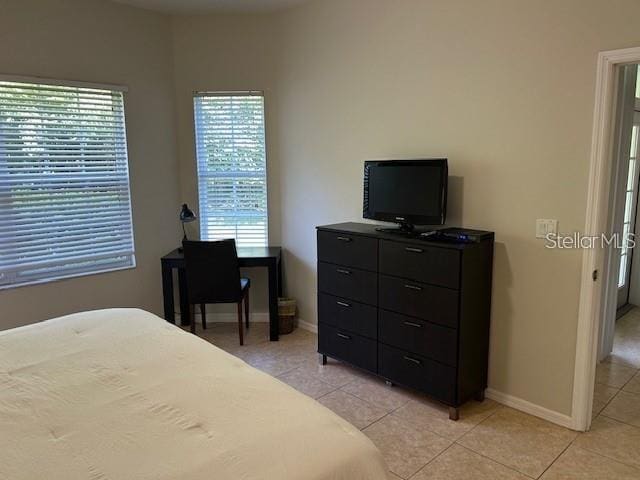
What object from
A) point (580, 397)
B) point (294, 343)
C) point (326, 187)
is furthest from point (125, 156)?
point (580, 397)

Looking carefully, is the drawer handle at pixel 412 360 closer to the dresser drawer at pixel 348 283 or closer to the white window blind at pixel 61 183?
the dresser drawer at pixel 348 283

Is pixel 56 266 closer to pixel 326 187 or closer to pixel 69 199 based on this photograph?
pixel 69 199

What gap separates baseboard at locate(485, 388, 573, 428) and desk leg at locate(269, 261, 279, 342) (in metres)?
1.85

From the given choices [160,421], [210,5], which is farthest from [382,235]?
[210,5]

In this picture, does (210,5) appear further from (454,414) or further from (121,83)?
(454,414)

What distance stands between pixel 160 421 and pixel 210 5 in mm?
3580

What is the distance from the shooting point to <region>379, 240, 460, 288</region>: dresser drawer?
8.86 feet

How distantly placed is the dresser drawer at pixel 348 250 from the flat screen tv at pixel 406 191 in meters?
0.27

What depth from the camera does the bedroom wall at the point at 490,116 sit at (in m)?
2.56

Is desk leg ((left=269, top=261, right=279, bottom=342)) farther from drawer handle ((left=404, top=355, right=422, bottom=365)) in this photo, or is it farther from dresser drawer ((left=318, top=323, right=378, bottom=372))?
drawer handle ((left=404, top=355, right=422, bottom=365))

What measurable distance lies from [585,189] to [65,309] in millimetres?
3821

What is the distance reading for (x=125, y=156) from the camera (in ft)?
13.3

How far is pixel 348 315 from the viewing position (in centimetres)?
338

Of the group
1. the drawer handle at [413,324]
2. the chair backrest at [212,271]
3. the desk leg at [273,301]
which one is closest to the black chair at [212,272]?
the chair backrest at [212,271]
